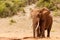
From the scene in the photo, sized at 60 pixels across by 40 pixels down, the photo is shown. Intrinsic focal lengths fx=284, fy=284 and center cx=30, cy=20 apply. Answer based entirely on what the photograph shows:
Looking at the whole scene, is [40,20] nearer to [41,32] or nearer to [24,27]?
[41,32]

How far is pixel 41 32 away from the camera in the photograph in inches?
444

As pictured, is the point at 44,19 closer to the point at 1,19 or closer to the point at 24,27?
the point at 24,27

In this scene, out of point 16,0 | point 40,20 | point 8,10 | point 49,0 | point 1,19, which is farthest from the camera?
point 16,0

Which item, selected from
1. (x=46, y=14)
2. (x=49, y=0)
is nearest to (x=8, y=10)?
(x=49, y=0)

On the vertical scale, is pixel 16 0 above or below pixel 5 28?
above

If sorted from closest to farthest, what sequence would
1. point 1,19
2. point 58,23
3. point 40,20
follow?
point 40,20 < point 58,23 < point 1,19

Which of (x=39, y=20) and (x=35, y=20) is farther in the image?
(x=39, y=20)

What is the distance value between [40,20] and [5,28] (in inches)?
220

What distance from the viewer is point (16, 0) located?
1093 inches

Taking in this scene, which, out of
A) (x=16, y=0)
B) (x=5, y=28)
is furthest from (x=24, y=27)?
(x=16, y=0)

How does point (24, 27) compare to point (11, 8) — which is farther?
point (11, 8)

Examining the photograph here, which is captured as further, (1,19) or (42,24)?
(1,19)

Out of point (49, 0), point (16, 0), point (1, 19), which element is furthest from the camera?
point (16, 0)

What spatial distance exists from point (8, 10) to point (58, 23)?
513 cm
